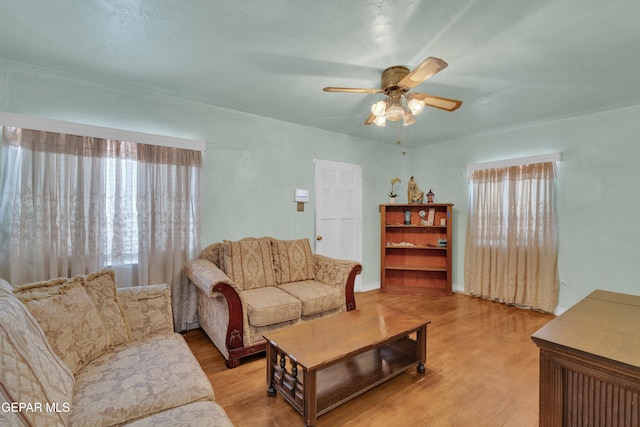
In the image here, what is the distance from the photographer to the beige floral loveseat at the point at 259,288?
2.33m

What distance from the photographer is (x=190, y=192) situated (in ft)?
9.83

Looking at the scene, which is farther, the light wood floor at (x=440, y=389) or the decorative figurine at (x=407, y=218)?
the decorative figurine at (x=407, y=218)

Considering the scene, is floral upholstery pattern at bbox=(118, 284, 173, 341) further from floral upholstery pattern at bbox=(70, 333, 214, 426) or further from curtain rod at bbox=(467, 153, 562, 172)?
curtain rod at bbox=(467, 153, 562, 172)

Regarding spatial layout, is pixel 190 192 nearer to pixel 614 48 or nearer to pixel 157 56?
pixel 157 56

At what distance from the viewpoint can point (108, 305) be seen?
5.69 ft

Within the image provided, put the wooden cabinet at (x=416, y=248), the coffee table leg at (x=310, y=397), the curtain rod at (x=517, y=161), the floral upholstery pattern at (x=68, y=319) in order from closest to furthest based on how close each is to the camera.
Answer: the floral upholstery pattern at (x=68, y=319) < the coffee table leg at (x=310, y=397) < the curtain rod at (x=517, y=161) < the wooden cabinet at (x=416, y=248)

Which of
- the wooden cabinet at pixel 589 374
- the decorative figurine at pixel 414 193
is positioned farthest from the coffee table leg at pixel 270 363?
the decorative figurine at pixel 414 193

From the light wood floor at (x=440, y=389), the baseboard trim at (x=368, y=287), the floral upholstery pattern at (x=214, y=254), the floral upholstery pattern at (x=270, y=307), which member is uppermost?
the floral upholstery pattern at (x=214, y=254)

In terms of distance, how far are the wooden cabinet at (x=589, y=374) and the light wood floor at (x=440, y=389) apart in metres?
0.75

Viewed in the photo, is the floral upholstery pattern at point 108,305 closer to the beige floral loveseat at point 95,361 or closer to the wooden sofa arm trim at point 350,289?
the beige floral loveseat at point 95,361

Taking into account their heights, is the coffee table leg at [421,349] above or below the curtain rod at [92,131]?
below

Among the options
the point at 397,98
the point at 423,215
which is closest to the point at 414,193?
the point at 423,215

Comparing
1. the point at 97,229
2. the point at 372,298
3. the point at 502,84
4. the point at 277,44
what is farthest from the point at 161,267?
the point at 502,84

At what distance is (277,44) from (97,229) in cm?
224
